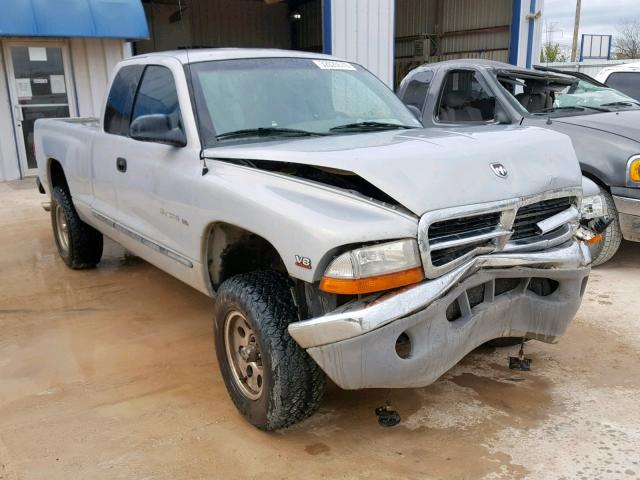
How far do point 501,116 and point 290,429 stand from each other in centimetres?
426

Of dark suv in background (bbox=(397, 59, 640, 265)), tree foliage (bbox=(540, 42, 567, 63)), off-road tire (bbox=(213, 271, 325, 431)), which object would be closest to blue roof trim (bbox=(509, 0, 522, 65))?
dark suv in background (bbox=(397, 59, 640, 265))

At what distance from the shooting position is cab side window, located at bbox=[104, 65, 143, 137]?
182 inches

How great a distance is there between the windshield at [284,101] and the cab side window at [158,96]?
0.72 ft

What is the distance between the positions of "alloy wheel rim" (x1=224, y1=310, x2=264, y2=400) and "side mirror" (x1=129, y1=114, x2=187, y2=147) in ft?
3.69

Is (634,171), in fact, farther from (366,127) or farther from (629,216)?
(366,127)

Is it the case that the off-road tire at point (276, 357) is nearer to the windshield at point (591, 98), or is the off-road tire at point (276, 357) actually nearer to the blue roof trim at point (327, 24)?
the windshield at point (591, 98)

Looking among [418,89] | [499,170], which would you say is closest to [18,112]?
[418,89]

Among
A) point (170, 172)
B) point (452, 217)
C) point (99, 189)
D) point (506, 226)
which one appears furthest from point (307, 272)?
point (99, 189)

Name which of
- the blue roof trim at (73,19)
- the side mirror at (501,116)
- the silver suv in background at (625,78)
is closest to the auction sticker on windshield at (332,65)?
the side mirror at (501,116)

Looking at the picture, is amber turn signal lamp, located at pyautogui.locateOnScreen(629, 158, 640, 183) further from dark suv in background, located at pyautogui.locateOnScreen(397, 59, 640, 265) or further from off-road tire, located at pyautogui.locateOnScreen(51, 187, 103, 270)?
off-road tire, located at pyautogui.locateOnScreen(51, 187, 103, 270)

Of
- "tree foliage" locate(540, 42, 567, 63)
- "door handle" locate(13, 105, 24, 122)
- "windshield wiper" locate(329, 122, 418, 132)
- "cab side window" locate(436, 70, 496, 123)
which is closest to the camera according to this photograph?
"windshield wiper" locate(329, 122, 418, 132)

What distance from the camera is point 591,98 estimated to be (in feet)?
22.4

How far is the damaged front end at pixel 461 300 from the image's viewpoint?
256 cm

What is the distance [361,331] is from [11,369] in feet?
8.54
